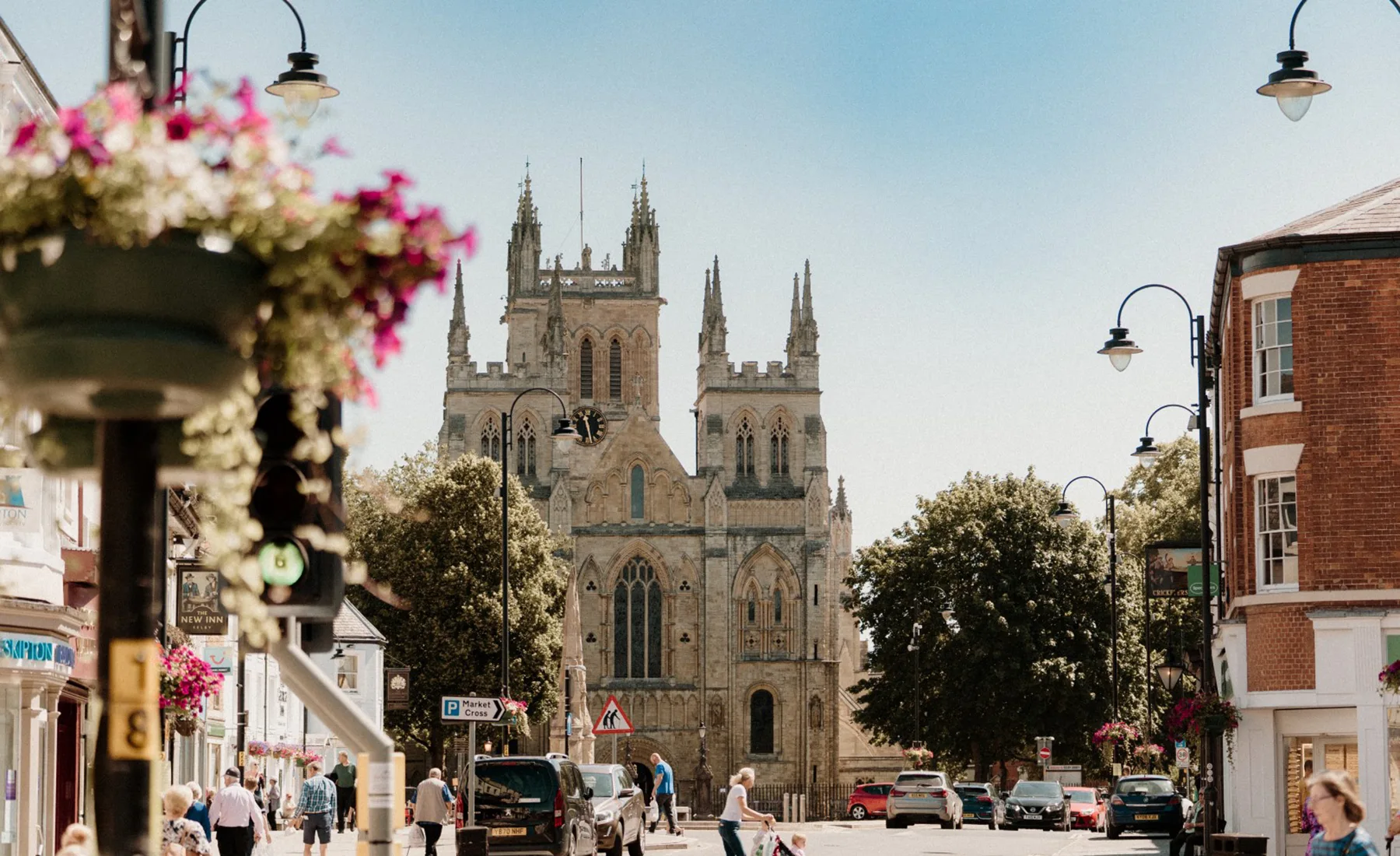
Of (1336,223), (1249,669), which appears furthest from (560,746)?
(1336,223)

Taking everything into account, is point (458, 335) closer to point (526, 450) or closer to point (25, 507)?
point (526, 450)

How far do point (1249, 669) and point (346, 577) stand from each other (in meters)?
27.2

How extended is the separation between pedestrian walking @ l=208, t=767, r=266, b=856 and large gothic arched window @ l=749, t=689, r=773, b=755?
70.3 metres

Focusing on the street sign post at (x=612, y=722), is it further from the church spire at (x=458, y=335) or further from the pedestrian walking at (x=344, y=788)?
the church spire at (x=458, y=335)

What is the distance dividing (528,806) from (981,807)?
3242cm

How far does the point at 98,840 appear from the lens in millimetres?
4730

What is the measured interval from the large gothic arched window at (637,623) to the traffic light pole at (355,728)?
86.6 meters

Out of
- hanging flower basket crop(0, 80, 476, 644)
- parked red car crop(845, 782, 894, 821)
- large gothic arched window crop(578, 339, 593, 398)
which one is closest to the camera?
hanging flower basket crop(0, 80, 476, 644)

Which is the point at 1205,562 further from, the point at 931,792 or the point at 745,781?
the point at 931,792

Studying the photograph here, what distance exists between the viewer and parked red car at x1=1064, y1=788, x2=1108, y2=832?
55.4 m

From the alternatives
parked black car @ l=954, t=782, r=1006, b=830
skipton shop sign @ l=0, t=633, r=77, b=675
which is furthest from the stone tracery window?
skipton shop sign @ l=0, t=633, r=77, b=675

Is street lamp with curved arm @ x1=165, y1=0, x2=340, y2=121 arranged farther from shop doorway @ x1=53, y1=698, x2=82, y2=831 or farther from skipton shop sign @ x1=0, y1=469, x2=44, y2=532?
shop doorway @ x1=53, y1=698, x2=82, y2=831

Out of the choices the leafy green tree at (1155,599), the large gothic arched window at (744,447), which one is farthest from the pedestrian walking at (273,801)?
the large gothic arched window at (744,447)

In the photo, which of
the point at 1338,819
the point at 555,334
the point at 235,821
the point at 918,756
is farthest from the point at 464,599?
the point at 1338,819
